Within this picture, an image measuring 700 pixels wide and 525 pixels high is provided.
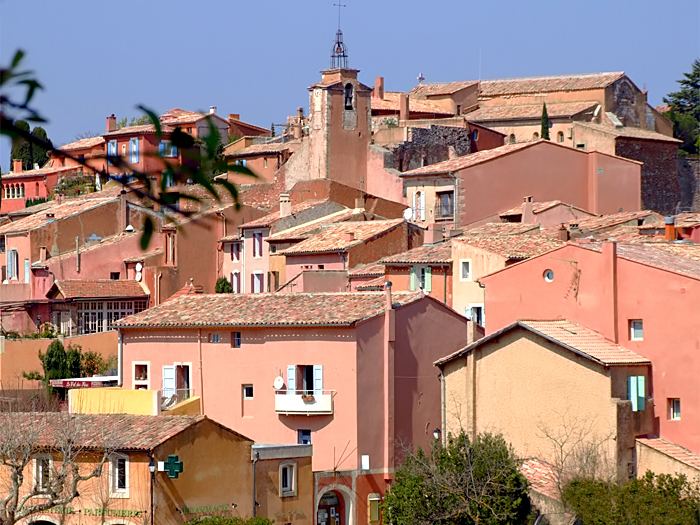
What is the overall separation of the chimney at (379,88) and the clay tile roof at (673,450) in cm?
4116

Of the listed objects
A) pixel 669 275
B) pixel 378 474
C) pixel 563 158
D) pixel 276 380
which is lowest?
pixel 378 474

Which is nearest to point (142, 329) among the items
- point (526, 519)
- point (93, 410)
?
point (93, 410)

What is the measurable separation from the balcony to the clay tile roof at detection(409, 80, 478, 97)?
33.1 meters

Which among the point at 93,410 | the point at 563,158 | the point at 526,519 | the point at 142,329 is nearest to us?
the point at 526,519

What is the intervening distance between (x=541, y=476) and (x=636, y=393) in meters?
2.79

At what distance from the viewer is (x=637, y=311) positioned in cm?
3083

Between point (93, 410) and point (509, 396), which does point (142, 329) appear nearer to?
point (93, 410)

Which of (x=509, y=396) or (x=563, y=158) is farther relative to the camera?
(x=563, y=158)

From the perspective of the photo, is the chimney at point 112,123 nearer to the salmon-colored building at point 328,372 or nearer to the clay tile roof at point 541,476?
the salmon-colored building at point 328,372

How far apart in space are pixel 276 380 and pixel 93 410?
4.57 meters

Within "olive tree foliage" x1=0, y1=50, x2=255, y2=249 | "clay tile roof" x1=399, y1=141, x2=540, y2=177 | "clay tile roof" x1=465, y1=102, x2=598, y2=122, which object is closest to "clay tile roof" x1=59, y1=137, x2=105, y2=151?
"clay tile roof" x1=465, y1=102, x2=598, y2=122

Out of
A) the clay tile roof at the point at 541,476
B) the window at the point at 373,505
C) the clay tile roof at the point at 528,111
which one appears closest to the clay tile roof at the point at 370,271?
the window at the point at 373,505

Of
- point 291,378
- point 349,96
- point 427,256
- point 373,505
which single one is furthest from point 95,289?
point 373,505

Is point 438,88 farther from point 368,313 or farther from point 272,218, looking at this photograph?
point 368,313
